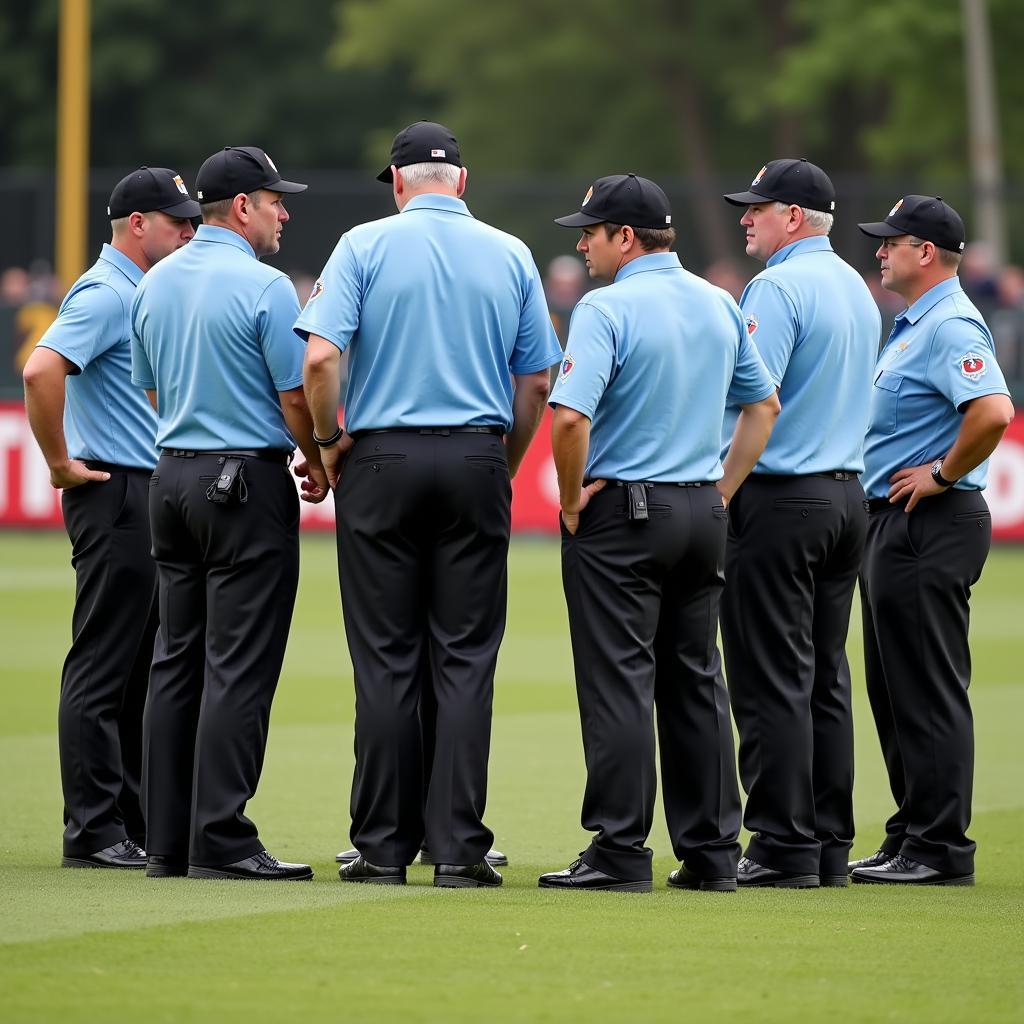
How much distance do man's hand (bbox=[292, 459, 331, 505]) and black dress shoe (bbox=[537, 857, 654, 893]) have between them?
1.43 metres

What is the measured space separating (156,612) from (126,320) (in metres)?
1.00

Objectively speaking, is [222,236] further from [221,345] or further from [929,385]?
[929,385]

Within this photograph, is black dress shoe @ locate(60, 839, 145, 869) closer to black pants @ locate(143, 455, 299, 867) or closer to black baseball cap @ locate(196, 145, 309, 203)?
black pants @ locate(143, 455, 299, 867)

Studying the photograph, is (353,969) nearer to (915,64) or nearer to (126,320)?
(126,320)

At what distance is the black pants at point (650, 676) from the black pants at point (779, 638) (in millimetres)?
231

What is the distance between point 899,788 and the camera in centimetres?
747

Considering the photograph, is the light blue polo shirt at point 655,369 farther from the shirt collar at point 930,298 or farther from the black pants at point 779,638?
the shirt collar at point 930,298

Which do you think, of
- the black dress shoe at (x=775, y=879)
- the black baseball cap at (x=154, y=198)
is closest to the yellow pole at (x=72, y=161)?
the black baseball cap at (x=154, y=198)

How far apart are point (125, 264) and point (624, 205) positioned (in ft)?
5.74

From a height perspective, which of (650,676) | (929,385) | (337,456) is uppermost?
(929,385)

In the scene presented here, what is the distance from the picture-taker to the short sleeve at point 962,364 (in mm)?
7008

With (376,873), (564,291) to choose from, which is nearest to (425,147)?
(376,873)

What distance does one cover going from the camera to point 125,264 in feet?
23.5

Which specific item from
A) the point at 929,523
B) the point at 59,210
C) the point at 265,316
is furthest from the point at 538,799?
the point at 59,210
